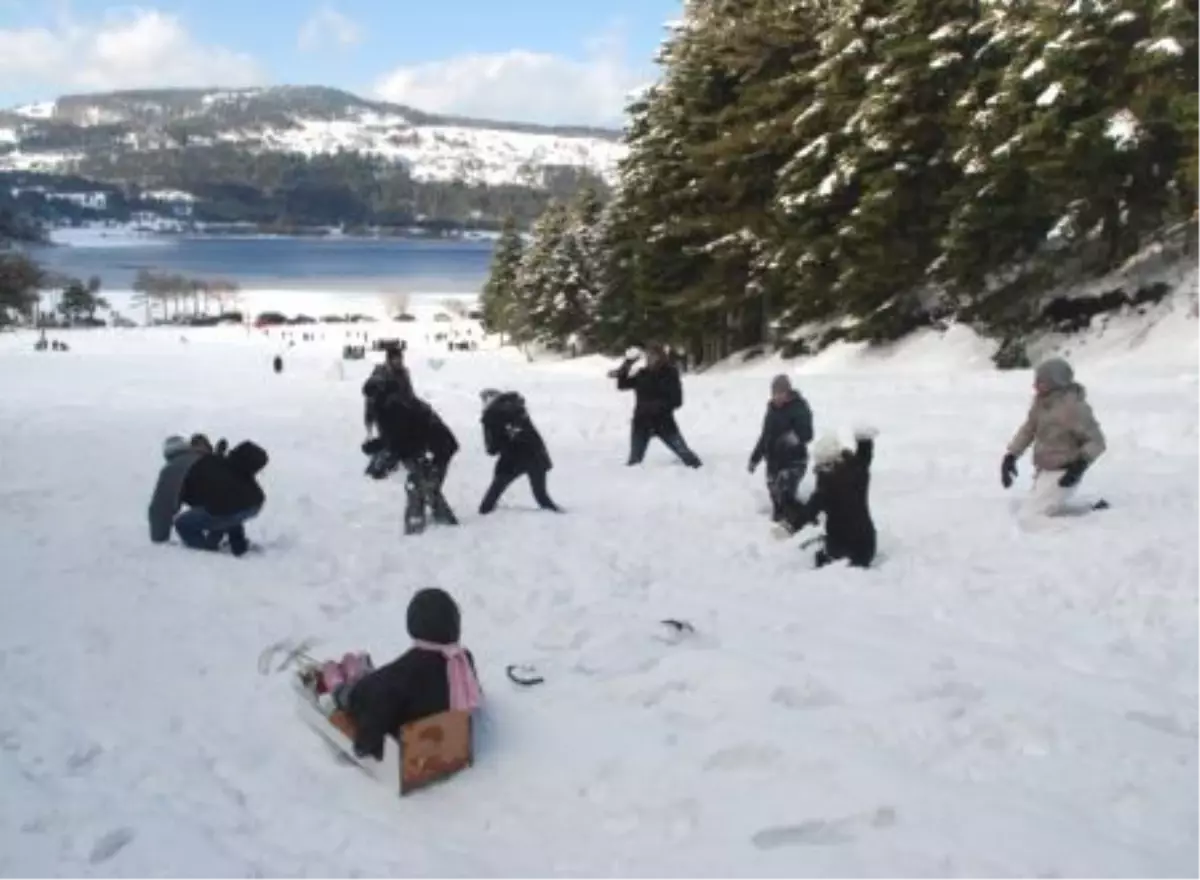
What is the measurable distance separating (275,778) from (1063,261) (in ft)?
81.3

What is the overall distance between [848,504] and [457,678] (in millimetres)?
4834

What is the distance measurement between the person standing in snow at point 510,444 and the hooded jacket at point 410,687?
6744 mm

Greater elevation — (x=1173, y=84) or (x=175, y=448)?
(x=1173, y=84)

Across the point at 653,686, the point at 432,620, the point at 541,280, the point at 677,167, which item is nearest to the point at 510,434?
the point at 653,686

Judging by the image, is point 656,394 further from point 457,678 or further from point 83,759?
point 83,759

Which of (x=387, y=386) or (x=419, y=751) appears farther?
(x=387, y=386)

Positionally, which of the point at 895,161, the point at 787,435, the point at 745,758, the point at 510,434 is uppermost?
the point at 895,161

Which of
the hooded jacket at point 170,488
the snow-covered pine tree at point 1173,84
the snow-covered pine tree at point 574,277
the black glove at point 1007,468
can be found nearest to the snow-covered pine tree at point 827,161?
the snow-covered pine tree at point 1173,84

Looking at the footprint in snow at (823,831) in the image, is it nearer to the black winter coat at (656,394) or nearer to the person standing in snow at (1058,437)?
the person standing in snow at (1058,437)

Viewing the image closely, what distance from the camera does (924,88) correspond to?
89.1ft

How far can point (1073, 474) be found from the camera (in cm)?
1049

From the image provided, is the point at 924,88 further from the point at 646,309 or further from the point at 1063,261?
the point at 646,309

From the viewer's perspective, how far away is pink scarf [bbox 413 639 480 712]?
19.4 feet

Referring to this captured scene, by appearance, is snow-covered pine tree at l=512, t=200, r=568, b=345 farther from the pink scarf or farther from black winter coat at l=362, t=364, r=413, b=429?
the pink scarf
